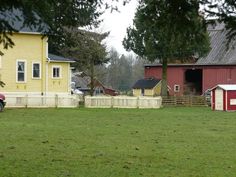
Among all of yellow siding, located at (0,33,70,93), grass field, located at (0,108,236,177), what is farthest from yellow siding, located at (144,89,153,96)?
grass field, located at (0,108,236,177)

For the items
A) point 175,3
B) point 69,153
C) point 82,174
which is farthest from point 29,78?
point 175,3

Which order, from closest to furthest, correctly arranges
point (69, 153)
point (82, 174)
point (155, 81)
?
Answer: 1. point (82, 174)
2. point (69, 153)
3. point (155, 81)

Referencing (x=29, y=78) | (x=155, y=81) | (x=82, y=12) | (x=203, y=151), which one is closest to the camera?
(x=82, y=12)

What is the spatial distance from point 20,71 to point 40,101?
2985 millimetres

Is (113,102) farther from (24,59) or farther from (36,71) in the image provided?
(24,59)

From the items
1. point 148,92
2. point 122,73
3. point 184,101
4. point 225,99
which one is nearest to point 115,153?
point 225,99

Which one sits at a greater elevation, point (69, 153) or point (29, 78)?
point (29, 78)

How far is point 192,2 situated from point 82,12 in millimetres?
2431

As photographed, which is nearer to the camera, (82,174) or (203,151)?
(82,174)

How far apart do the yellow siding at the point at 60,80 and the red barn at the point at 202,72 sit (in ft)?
82.8

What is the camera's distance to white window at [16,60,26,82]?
4125 centimetres

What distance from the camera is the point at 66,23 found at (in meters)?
9.52

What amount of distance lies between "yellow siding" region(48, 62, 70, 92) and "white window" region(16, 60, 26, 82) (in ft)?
7.30

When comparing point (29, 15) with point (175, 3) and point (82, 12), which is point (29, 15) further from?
point (175, 3)
